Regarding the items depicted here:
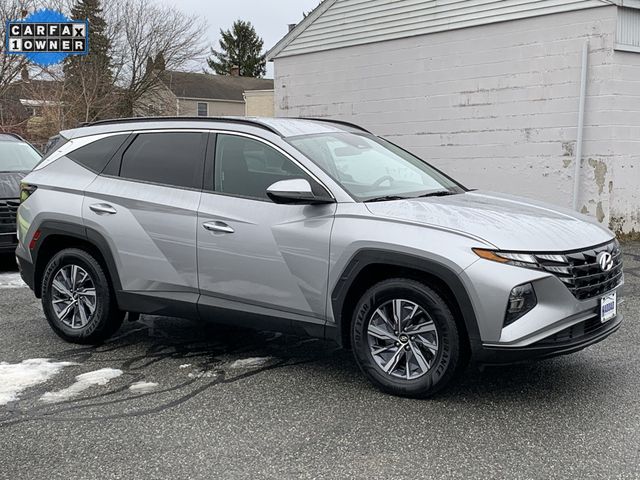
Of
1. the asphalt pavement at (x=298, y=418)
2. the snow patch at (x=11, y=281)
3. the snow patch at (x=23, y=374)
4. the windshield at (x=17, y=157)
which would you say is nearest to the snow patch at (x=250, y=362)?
the asphalt pavement at (x=298, y=418)

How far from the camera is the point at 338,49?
51.2 feet

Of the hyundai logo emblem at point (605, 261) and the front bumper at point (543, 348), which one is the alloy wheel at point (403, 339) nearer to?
the front bumper at point (543, 348)

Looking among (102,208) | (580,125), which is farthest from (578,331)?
(580,125)

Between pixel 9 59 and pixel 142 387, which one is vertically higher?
pixel 9 59

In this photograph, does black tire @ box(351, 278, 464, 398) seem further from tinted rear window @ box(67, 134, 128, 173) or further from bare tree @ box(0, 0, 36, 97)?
bare tree @ box(0, 0, 36, 97)

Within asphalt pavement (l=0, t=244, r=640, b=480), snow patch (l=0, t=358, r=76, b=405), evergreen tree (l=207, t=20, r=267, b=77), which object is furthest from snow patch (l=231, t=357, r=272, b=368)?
evergreen tree (l=207, t=20, r=267, b=77)

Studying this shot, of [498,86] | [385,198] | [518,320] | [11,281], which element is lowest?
[11,281]

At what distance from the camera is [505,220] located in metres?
4.34

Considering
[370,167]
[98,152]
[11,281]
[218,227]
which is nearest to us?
[218,227]

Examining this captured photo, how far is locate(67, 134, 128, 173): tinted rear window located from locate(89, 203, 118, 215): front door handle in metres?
0.32

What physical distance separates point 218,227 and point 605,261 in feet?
8.04

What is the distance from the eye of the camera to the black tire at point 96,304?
5.61 m

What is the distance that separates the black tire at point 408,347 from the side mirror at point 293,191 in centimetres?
69

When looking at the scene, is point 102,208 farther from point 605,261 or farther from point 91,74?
point 91,74
